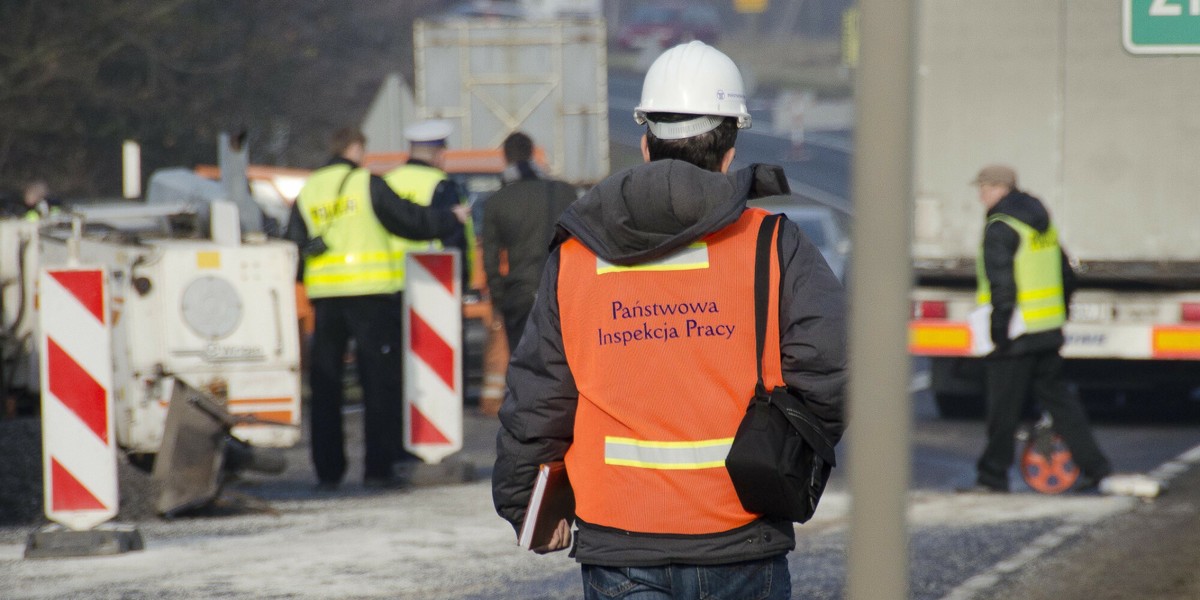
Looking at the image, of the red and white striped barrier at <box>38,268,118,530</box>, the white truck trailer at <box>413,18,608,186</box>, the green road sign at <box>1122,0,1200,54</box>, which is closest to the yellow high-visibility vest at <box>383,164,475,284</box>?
the red and white striped barrier at <box>38,268,118,530</box>

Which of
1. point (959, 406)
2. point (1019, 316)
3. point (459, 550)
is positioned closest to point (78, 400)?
point (459, 550)

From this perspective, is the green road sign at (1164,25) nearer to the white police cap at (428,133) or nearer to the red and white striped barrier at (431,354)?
the red and white striped barrier at (431,354)

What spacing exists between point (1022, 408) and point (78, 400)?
5055mm

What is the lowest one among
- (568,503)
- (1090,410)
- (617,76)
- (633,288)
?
(1090,410)

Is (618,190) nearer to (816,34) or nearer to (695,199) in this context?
(695,199)

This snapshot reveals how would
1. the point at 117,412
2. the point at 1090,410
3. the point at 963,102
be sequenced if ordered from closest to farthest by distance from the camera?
the point at 117,412 < the point at 963,102 < the point at 1090,410

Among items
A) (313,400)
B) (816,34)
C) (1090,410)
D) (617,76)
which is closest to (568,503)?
(313,400)

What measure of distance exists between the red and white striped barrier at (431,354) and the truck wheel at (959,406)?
5026mm

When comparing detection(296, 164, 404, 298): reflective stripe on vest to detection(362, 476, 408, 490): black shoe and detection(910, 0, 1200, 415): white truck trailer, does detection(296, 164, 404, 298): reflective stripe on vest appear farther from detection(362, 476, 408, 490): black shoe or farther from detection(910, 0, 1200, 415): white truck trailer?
detection(910, 0, 1200, 415): white truck trailer

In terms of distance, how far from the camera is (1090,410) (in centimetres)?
1414

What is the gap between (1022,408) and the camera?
966 cm

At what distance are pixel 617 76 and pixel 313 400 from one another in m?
51.9

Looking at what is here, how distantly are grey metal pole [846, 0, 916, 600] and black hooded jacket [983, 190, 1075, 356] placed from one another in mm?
7042

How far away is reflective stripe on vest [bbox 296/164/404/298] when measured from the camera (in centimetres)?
931
